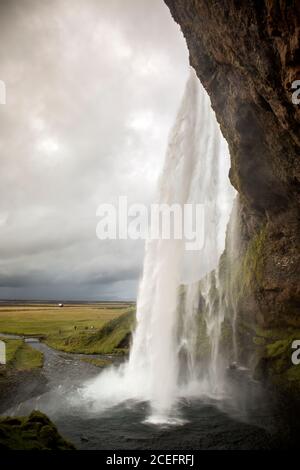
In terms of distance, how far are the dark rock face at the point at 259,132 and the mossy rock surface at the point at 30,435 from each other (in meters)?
24.7

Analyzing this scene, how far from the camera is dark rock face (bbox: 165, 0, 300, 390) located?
65.2 feet

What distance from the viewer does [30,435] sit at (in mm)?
17297

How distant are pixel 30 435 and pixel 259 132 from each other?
30.5 m

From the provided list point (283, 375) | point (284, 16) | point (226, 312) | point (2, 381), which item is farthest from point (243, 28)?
point (2, 381)

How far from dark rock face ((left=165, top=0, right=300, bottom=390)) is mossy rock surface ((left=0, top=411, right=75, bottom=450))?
24.7 m

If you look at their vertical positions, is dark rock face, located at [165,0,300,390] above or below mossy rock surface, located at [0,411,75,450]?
above

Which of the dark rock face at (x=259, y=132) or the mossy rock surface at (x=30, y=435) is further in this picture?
the dark rock face at (x=259, y=132)

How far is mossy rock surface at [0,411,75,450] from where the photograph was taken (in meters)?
15.5

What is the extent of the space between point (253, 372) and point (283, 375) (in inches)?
177

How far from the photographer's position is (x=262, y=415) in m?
25.5

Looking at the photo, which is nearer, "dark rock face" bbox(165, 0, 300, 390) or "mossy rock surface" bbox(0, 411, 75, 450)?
"mossy rock surface" bbox(0, 411, 75, 450)

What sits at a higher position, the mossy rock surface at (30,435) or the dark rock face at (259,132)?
the dark rock face at (259,132)

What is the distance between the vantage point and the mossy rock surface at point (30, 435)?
50.8 feet
